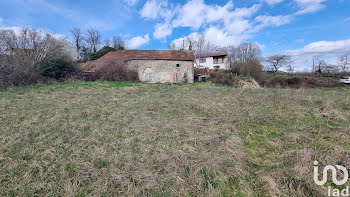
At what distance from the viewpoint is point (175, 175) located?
8.83ft

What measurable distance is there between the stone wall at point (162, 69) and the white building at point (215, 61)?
1702cm

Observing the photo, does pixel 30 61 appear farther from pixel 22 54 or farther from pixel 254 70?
pixel 254 70

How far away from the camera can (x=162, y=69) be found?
783 inches

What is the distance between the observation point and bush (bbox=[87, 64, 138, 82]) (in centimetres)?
1717

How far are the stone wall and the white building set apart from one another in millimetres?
17023

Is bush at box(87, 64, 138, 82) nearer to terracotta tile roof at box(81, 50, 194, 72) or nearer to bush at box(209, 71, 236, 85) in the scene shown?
terracotta tile roof at box(81, 50, 194, 72)

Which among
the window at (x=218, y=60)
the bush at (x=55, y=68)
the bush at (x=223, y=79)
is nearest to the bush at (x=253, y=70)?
the bush at (x=223, y=79)

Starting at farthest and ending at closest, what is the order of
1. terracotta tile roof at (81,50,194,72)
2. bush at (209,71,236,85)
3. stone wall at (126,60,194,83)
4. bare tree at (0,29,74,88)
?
bush at (209,71,236,85) → stone wall at (126,60,194,83) → terracotta tile roof at (81,50,194,72) → bare tree at (0,29,74,88)

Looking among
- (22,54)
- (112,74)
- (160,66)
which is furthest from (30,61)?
(160,66)

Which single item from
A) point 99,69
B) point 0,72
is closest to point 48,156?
point 0,72

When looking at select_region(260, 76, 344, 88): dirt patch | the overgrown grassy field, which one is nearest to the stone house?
select_region(260, 76, 344, 88): dirt patch

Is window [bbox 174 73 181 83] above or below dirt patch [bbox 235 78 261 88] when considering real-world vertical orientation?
above

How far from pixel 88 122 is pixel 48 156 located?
1.77 meters

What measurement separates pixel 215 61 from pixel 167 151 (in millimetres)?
37207
